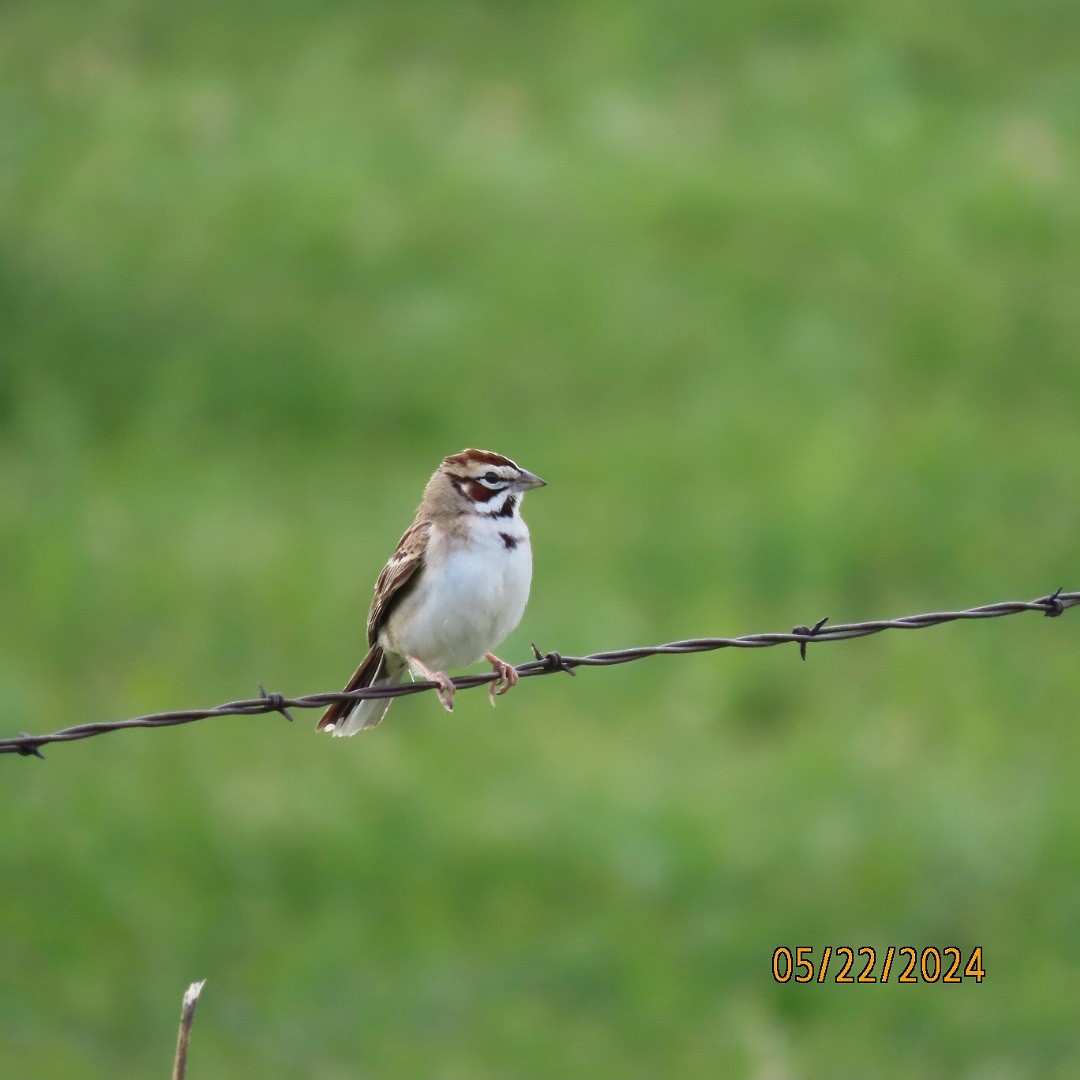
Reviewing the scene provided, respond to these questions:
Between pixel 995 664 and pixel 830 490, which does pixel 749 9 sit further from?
pixel 995 664

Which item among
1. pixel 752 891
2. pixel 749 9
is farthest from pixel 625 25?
pixel 752 891

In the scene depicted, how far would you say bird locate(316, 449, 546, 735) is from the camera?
749 centimetres

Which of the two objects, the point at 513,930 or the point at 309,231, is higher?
the point at 309,231

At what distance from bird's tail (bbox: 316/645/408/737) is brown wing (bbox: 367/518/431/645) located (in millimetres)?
305

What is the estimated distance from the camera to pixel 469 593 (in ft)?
24.5

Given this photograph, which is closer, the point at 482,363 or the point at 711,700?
the point at 711,700

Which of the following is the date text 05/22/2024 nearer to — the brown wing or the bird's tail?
the bird's tail

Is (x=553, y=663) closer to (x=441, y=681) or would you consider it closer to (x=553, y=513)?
(x=441, y=681)

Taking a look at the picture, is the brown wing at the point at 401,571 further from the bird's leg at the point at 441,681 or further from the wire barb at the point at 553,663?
the wire barb at the point at 553,663

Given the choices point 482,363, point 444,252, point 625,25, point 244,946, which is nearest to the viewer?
point 244,946

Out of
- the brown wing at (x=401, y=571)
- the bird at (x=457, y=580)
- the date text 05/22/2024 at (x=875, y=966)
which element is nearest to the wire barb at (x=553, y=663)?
the bird at (x=457, y=580)

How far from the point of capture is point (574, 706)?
1431 cm

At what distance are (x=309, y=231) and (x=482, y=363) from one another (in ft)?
9.01

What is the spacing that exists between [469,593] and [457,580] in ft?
0.24
